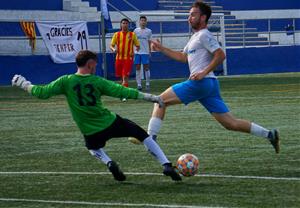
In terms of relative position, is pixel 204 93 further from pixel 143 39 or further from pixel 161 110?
pixel 143 39

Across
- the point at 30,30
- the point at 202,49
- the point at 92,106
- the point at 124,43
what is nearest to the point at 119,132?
the point at 92,106

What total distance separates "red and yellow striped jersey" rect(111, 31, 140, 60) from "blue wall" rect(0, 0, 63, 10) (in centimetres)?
1425

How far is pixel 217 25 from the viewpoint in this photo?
1615 inches

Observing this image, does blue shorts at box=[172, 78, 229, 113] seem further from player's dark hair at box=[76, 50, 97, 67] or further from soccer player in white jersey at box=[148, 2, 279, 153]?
player's dark hair at box=[76, 50, 97, 67]

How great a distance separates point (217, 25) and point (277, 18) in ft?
22.3

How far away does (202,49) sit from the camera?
11188 millimetres

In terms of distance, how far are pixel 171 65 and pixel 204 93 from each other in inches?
1118

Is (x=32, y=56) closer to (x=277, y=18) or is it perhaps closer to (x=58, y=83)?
(x=277, y=18)

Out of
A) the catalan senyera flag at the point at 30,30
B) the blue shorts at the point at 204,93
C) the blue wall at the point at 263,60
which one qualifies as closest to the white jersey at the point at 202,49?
the blue shorts at the point at 204,93

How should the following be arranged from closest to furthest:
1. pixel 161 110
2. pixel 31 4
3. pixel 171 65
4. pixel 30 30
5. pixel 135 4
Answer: pixel 161 110 → pixel 30 30 → pixel 171 65 → pixel 31 4 → pixel 135 4

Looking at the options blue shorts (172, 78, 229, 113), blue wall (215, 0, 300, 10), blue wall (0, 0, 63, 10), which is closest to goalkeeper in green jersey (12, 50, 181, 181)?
blue shorts (172, 78, 229, 113)

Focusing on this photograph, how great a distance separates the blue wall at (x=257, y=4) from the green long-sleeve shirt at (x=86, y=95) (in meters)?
39.8

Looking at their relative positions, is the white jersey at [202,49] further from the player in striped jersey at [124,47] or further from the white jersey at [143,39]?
the white jersey at [143,39]

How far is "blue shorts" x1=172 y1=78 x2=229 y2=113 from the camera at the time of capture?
36.1ft
